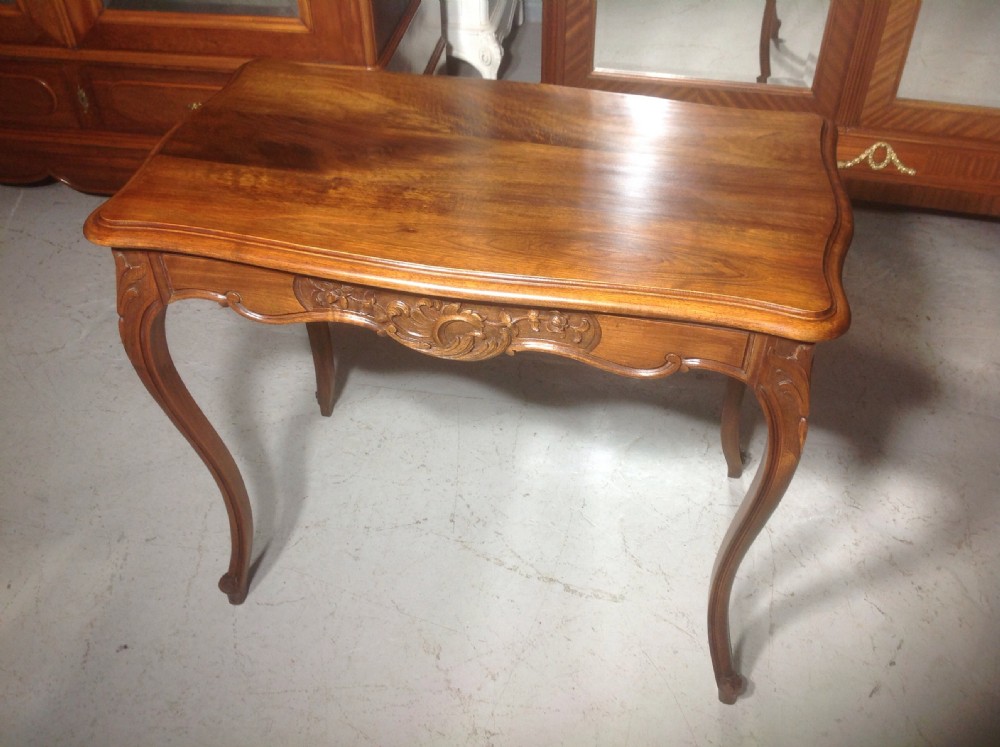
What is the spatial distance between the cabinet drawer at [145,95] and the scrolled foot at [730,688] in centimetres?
181

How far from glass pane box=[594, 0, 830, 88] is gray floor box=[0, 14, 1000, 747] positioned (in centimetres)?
69

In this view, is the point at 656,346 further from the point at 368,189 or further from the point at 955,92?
the point at 955,92

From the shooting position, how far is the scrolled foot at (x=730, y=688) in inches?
56.7

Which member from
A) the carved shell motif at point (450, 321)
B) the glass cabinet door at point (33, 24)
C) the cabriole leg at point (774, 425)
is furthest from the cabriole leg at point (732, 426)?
the glass cabinet door at point (33, 24)

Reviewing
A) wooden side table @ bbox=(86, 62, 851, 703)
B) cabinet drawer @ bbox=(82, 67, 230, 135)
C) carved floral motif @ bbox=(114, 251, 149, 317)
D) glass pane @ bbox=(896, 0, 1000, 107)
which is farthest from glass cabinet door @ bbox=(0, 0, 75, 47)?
glass pane @ bbox=(896, 0, 1000, 107)

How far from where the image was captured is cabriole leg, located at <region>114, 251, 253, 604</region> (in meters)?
1.22

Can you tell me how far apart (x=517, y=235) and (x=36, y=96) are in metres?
1.87

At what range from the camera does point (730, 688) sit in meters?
1.44

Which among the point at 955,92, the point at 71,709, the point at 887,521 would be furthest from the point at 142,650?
the point at 955,92

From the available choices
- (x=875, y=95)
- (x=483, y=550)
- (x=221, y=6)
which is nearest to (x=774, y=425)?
(x=483, y=550)

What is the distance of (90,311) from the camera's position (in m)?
2.24

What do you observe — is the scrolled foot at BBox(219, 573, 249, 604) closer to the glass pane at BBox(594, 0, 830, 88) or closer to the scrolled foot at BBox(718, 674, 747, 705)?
the scrolled foot at BBox(718, 674, 747, 705)

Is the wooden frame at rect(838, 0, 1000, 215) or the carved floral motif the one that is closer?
the carved floral motif

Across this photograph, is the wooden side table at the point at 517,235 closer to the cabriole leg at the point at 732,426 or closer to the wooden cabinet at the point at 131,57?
the cabriole leg at the point at 732,426
